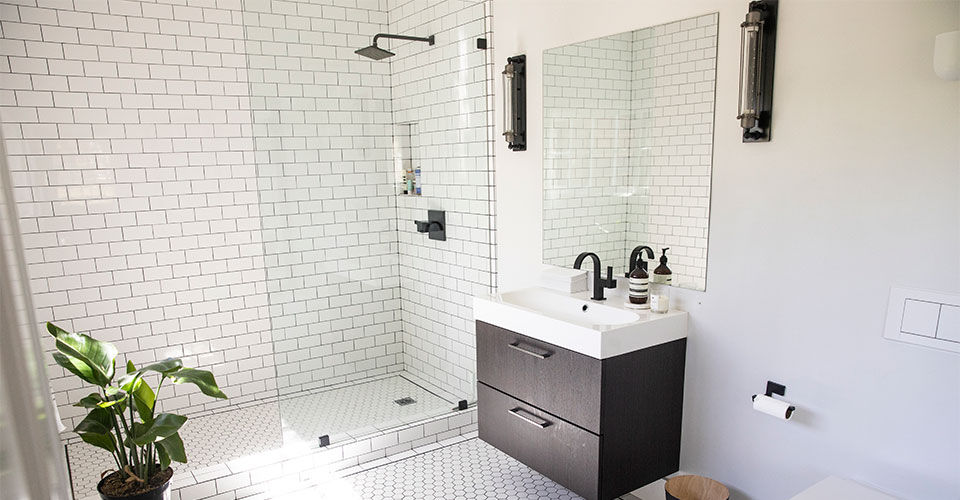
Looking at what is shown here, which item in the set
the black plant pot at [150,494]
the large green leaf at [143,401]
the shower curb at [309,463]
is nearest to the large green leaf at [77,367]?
the large green leaf at [143,401]

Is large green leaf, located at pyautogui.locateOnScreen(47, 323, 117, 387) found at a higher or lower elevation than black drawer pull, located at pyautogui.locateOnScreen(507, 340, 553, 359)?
higher

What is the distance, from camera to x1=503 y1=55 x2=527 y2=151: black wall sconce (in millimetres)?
3064

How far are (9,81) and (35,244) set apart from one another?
34.4 inches

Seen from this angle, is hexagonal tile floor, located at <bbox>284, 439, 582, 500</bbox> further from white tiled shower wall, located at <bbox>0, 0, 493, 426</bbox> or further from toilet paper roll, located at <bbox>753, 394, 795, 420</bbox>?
toilet paper roll, located at <bbox>753, 394, 795, 420</bbox>

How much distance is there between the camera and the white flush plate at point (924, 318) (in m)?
1.68

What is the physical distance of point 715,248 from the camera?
2281mm

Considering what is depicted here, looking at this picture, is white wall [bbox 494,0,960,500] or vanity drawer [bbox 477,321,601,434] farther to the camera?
vanity drawer [bbox 477,321,601,434]

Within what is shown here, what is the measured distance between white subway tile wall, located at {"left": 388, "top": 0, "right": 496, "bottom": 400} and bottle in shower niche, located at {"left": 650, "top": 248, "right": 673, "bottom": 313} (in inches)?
44.6

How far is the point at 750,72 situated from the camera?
6.61ft

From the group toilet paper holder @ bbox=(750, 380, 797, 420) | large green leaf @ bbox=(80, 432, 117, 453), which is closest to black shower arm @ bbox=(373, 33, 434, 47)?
large green leaf @ bbox=(80, 432, 117, 453)

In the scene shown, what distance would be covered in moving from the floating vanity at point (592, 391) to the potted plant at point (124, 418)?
123 cm

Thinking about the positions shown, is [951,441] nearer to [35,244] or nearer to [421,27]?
[421,27]

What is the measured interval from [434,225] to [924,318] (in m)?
2.53

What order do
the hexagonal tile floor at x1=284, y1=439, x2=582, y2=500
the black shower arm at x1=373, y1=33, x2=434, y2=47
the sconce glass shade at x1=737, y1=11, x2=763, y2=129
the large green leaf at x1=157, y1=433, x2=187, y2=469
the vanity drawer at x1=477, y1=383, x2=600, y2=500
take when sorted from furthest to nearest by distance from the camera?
1. the black shower arm at x1=373, y1=33, x2=434, y2=47
2. the hexagonal tile floor at x1=284, y1=439, x2=582, y2=500
3. the vanity drawer at x1=477, y1=383, x2=600, y2=500
4. the large green leaf at x1=157, y1=433, x2=187, y2=469
5. the sconce glass shade at x1=737, y1=11, x2=763, y2=129
